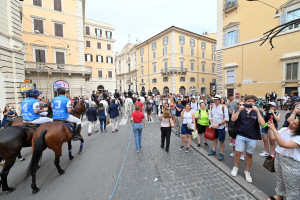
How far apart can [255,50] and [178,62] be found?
15.5 metres

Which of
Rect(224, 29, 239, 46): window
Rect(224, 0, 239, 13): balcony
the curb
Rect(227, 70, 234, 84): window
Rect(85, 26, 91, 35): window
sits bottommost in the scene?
the curb

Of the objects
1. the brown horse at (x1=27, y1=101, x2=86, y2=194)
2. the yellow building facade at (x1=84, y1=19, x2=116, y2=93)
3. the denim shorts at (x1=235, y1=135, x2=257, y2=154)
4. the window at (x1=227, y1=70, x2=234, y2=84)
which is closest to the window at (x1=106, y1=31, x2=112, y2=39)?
the yellow building facade at (x1=84, y1=19, x2=116, y2=93)

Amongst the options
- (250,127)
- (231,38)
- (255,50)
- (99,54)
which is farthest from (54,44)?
(255,50)

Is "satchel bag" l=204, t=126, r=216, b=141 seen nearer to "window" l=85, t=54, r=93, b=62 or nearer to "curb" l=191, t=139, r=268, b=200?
"curb" l=191, t=139, r=268, b=200

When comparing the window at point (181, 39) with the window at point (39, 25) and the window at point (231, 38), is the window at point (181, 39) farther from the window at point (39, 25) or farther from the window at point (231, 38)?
the window at point (39, 25)

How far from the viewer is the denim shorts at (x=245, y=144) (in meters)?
3.04

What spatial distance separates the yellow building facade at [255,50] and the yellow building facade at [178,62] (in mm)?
11625

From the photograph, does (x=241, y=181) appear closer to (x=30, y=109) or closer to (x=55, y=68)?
(x=30, y=109)

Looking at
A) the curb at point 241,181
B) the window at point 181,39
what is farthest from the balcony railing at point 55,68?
the window at point 181,39

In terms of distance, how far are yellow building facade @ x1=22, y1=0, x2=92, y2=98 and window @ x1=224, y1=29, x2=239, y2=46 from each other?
2120cm

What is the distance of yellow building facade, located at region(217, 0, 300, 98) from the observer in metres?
12.8

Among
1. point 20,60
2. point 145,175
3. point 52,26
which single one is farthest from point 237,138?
point 52,26

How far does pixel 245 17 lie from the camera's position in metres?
15.3

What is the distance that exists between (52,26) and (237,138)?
26.2 metres
